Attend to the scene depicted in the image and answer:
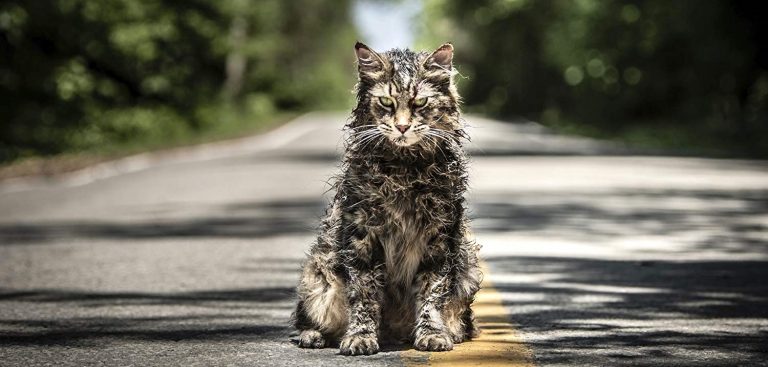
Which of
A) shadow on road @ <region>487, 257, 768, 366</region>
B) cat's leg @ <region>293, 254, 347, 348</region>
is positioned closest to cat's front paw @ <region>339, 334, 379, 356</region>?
cat's leg @ <region>293, 254, 347, 348</region>

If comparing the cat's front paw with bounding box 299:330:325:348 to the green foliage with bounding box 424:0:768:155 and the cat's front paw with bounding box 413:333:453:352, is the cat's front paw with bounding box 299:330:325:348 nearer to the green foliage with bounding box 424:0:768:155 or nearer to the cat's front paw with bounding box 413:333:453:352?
the cat's front paw with bounding box 413:333:453:352

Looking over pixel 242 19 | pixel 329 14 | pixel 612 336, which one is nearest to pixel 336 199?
pixel 612 336

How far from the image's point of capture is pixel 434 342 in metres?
5.53

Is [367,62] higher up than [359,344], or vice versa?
[367,62]

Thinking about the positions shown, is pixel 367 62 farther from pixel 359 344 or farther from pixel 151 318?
pixel 151 318

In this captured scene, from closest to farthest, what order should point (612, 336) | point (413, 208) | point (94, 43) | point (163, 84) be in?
1. point (413, 208)
2. point (612, 336)
3. point (94, 43)
4. point (163, 84)

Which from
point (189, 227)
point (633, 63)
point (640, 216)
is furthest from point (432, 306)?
point (633, 63)

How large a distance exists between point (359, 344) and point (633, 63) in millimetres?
41316

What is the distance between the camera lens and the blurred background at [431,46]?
35094 mm

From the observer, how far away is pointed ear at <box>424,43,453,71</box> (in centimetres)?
542

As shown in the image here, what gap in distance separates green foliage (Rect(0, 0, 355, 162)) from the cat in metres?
28.3

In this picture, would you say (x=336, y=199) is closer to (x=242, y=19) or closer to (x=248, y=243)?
(x=248, y=243)

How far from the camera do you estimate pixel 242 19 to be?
188ft

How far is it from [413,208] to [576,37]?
1696 inches
